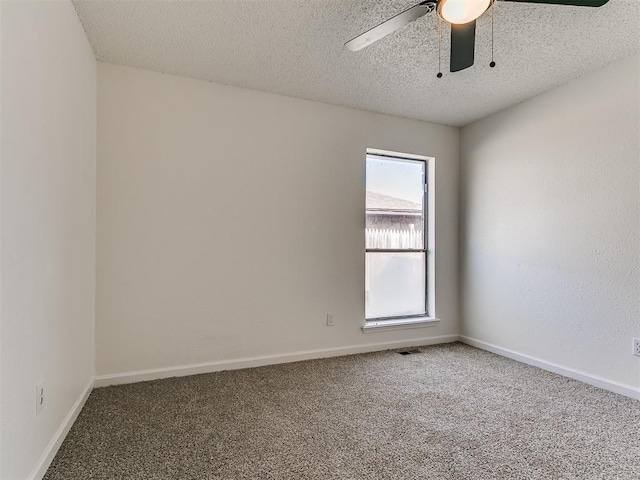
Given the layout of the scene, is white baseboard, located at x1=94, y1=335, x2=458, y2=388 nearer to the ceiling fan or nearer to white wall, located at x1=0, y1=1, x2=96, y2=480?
white wall, located at x1=0, y1=1, x2=96, y2=480

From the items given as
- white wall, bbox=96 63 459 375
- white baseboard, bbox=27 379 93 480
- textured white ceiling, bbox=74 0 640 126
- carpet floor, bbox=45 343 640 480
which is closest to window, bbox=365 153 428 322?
white wall, bbox=96 63 459 375

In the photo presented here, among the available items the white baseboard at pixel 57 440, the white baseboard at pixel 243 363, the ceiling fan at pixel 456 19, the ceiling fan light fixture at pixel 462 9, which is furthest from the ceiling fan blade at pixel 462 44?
the white baseboard at pixel 57 440

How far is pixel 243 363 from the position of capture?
299 centimetres

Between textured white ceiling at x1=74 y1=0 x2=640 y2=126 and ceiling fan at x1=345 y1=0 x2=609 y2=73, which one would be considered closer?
ceiling fan at x1=345 y1=0 x2=609 y2=73

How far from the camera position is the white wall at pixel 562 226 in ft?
8.31

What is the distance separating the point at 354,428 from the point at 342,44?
2452mm

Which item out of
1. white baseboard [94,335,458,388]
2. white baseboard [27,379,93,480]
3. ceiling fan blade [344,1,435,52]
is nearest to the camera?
white baseboard [27,379,93,480]

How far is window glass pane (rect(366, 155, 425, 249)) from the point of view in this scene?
368 cm

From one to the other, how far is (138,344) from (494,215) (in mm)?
3451

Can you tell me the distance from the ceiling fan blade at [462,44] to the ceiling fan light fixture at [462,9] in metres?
0.11

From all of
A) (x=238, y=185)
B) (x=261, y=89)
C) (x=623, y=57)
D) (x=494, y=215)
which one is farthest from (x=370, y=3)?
(x=494, y=215)

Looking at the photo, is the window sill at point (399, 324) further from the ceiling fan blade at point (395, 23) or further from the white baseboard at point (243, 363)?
the ceiling fan blade at point (395, 23)

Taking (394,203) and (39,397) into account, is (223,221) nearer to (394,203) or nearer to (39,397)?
(39,397)

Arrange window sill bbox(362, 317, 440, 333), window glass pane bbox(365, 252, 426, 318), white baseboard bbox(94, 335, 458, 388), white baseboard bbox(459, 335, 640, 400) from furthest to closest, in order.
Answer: window glass pane bbox(365, 252, 426, 318) < window sill bbox(362, 317, 440, 333) < white baseboard bbox(94, 335, 458, 388) < white baseboard bbox(459, 335, 640, 400)
